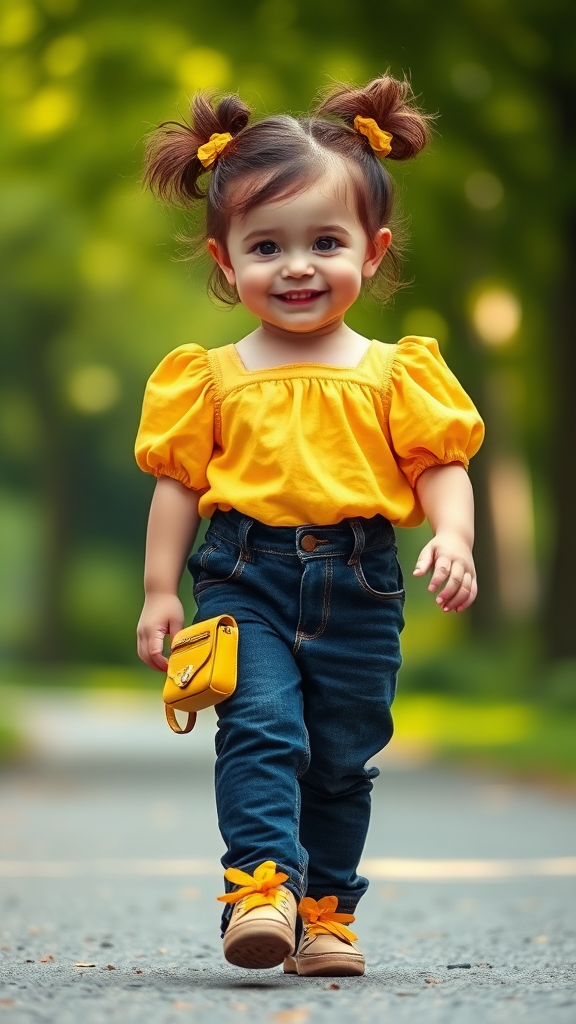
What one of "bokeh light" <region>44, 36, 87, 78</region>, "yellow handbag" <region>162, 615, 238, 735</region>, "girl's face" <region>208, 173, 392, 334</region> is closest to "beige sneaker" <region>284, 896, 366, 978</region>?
"yellow handbag" <region>162, 615, 238, 735</region>

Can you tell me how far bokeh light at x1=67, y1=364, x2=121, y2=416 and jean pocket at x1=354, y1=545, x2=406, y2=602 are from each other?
35.1 meters

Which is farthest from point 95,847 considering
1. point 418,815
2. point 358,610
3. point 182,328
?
point 182,328

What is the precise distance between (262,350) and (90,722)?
1736 cm

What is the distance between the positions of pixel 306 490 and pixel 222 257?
65 centimetres

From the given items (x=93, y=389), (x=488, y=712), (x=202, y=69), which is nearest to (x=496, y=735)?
(x=488, y=712)

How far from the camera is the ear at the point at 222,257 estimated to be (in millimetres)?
4191

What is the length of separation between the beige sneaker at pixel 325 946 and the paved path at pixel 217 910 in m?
0.08

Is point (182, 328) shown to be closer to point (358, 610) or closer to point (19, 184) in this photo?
point (19, 184)

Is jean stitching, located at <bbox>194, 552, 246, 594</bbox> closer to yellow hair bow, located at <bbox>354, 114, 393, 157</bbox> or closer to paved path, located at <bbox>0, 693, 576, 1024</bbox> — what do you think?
paved path, located at <bbox>0, 693, 576, 1024</bbox>

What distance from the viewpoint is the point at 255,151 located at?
412cm

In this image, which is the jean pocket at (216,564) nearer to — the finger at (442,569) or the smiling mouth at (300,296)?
the finger at (442,569)

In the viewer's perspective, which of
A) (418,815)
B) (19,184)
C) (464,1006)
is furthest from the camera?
(19,184)

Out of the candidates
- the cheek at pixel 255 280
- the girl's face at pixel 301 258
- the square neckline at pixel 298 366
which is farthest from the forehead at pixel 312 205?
the square neckline at pixel 298 366

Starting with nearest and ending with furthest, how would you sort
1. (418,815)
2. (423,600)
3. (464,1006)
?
(464,1006) → (418,815) → (423,600)
